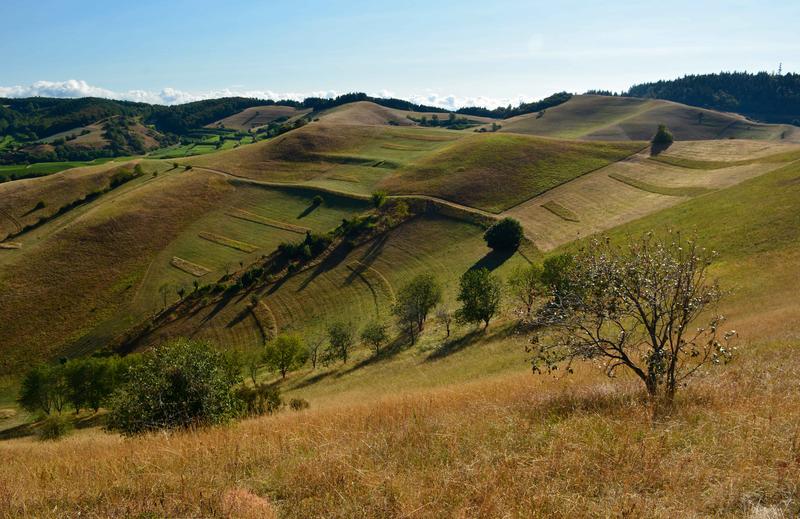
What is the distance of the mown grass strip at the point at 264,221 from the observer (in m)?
98.2

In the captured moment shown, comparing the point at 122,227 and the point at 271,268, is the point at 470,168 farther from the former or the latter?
the point at 122,227

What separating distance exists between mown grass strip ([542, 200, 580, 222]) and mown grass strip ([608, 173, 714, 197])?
20698 mm

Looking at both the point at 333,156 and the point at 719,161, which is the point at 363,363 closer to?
the point at 333,156

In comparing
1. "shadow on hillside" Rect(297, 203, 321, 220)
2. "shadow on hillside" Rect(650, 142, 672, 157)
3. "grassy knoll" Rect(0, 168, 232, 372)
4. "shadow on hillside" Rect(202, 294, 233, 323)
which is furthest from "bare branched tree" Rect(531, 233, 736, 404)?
"shadow on hillside" Rect(650, 142, 672, 157)

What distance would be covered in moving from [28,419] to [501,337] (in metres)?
60.2

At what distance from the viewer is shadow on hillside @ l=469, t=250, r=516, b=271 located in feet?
260

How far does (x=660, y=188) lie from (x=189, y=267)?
101 metres

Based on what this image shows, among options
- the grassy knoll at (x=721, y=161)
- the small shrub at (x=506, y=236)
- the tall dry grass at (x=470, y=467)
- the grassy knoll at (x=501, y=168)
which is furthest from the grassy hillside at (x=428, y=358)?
the small shrub at (x=506, y=236)

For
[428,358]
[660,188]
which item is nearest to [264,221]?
[428,358]

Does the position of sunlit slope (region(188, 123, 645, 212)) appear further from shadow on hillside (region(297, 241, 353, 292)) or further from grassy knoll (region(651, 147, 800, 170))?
shadow on hillside (region(297, 241, 353, 292))

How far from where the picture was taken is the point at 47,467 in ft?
33.3

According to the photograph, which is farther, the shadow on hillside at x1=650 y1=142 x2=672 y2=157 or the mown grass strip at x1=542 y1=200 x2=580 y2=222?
the shadow on hillside at x1=650 y1=142 x2=672 y2=157

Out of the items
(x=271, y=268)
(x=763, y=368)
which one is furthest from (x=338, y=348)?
(x=763, y=368)

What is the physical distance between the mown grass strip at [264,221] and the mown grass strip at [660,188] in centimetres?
7553
